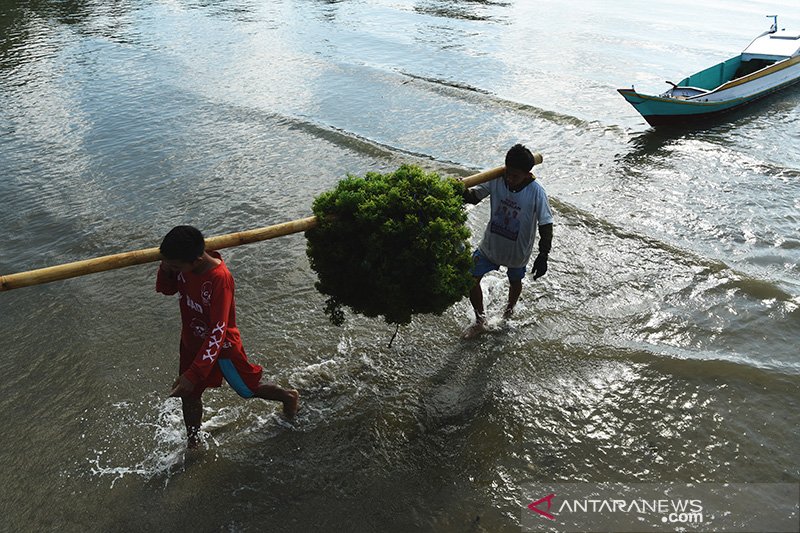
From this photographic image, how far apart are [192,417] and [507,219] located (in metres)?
3.09

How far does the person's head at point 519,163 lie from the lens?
481cm

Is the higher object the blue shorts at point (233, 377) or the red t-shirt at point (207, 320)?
the red t-shirt at point (207, 320)

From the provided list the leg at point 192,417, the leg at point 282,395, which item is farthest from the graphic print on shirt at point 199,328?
the leg at point 282,395

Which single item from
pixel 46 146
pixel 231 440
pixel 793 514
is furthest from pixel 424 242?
pixel 46 146

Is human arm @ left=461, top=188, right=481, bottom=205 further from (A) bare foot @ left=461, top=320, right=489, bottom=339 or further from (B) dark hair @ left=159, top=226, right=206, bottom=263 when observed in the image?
(B) dark hair @ left=159, top=226, right=206, bottom=263

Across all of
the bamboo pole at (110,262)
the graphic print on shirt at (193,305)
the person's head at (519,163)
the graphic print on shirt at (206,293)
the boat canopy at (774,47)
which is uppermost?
the boat canopy at (774,47)

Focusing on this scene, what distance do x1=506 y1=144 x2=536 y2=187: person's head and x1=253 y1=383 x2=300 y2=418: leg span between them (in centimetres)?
256

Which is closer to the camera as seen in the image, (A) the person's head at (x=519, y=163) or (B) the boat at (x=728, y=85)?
(A) the person's head at (x=519, y=163)

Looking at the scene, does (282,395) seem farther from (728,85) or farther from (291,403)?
(728,85)

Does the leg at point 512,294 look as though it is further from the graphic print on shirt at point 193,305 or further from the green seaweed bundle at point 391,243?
the graphic print on shirt at point 193,305

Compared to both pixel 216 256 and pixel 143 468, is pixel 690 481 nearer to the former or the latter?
pixel 216 256

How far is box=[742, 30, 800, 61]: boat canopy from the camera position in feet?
48.9

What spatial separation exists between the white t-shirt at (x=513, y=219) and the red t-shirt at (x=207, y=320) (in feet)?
7.79

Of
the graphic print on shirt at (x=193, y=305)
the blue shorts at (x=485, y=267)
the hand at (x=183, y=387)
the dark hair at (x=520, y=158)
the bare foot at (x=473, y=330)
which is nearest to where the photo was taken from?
the hand at (x=183, y=387)
